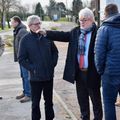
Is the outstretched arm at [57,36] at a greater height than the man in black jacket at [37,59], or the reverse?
the outstretched arm at [57,36]

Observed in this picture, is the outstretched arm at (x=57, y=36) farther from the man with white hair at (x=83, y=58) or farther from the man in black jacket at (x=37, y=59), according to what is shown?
the man in black jacket at (x=37, y=59)

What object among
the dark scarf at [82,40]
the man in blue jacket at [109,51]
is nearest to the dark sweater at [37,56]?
the dark scarf at [82,40]

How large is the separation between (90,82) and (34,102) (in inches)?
38.8

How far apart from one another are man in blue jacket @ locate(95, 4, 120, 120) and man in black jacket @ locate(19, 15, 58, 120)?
1138mm

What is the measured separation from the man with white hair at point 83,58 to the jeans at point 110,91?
1.76 feet

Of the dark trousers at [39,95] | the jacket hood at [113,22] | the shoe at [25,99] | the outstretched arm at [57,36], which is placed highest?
the jacket hood at [113,22]

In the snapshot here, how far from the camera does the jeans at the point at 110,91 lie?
619cm

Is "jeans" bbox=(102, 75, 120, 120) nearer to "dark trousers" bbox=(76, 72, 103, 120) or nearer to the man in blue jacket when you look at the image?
the man in blue jacket

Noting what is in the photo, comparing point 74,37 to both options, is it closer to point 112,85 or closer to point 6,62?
point 112,85

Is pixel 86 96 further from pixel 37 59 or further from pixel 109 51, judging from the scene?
pixel 109 51

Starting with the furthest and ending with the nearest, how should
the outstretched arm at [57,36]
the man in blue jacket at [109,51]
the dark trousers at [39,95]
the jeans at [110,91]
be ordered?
the dark trousers at [39,95]
the outstretched arm at [57,36]
the jeans at [110,91]
the man in blue jacket at [109,51]

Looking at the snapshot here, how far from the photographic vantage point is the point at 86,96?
7.10 m

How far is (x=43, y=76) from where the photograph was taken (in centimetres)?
706

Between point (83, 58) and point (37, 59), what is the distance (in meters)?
0.77
